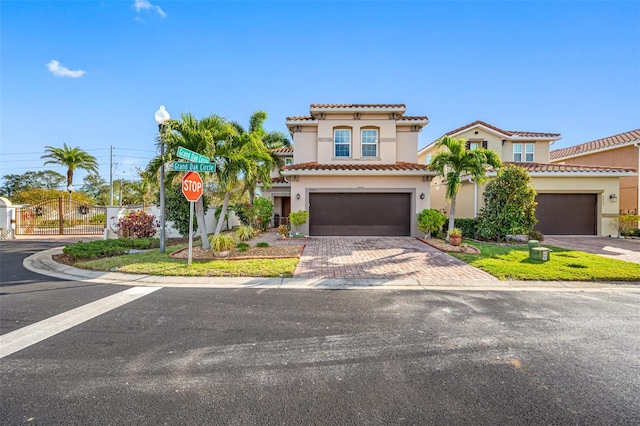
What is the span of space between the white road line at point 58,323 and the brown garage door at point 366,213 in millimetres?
10001

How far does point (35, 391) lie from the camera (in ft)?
9.21

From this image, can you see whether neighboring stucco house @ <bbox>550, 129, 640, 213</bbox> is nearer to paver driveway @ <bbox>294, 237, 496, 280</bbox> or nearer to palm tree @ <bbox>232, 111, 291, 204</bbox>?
paver driveway @ <bbox>294, 237, 496, 280</bbox>

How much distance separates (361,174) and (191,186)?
8.52 meters

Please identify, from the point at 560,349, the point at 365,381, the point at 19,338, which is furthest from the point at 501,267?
the point at 19,338

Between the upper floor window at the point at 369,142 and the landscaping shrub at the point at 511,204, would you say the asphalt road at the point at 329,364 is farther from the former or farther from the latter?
the upper floor window at the point at 369,142

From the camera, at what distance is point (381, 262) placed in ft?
28.8

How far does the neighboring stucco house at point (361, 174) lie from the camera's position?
14.5 meters

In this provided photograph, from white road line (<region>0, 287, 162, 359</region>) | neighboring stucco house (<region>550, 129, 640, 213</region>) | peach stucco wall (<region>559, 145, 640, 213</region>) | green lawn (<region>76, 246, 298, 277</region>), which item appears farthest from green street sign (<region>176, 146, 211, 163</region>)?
peach stucco wall (<region>559, 145, 640, 213</region>)

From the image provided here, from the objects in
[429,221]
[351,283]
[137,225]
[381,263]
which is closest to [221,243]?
[351,283]

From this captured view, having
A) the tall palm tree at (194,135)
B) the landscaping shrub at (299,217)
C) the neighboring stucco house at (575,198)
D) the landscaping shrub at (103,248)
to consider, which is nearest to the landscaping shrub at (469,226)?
the neighboring stucco house at (575,198)

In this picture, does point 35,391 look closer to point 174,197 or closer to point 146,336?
point 146,336

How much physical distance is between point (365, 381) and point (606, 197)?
19.1m

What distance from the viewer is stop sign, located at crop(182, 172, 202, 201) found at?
7.98m

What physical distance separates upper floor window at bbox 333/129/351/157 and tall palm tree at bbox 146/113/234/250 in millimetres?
7367
